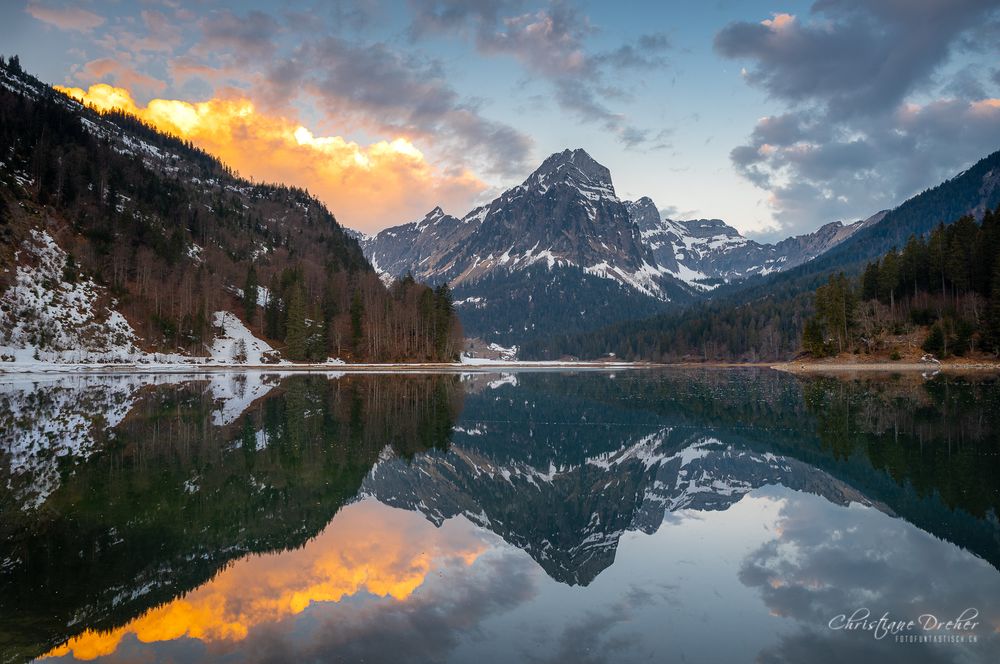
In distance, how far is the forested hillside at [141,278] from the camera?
296 feet

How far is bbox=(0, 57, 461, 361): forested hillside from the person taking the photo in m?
90.3

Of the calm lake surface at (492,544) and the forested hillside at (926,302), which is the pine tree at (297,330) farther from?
the forested hillside at (926,302)

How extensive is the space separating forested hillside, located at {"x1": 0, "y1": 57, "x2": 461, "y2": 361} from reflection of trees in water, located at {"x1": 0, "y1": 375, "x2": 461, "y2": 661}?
73.4 metres

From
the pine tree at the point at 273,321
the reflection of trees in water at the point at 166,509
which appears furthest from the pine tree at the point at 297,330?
the reflection of trees in water at the point at 166,509

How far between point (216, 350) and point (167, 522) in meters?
109

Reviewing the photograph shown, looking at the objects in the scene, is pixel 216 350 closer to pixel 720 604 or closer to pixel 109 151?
pixel 109 151

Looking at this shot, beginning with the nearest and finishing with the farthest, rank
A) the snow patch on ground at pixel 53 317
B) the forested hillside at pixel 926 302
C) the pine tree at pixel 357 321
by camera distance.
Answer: the snow patch on ground at pixel 53 317 → the forested hillside at pixel 926 302 → the pine tree at pixel 357 321

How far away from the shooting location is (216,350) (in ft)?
371

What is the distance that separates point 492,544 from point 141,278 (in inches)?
4749

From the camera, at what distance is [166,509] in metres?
16.1

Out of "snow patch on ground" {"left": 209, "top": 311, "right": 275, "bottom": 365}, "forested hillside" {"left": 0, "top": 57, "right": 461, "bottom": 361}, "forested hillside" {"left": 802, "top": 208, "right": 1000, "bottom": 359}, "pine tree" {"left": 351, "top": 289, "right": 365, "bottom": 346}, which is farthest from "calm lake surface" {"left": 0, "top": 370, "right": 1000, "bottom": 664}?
"pine tree" {"left": 351, "top": 289, "right": 365, "bottom": 346}

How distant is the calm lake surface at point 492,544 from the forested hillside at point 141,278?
73.6 metres

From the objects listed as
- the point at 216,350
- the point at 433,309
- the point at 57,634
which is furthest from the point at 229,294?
the point at 57,634

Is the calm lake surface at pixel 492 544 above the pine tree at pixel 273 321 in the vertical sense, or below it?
below
